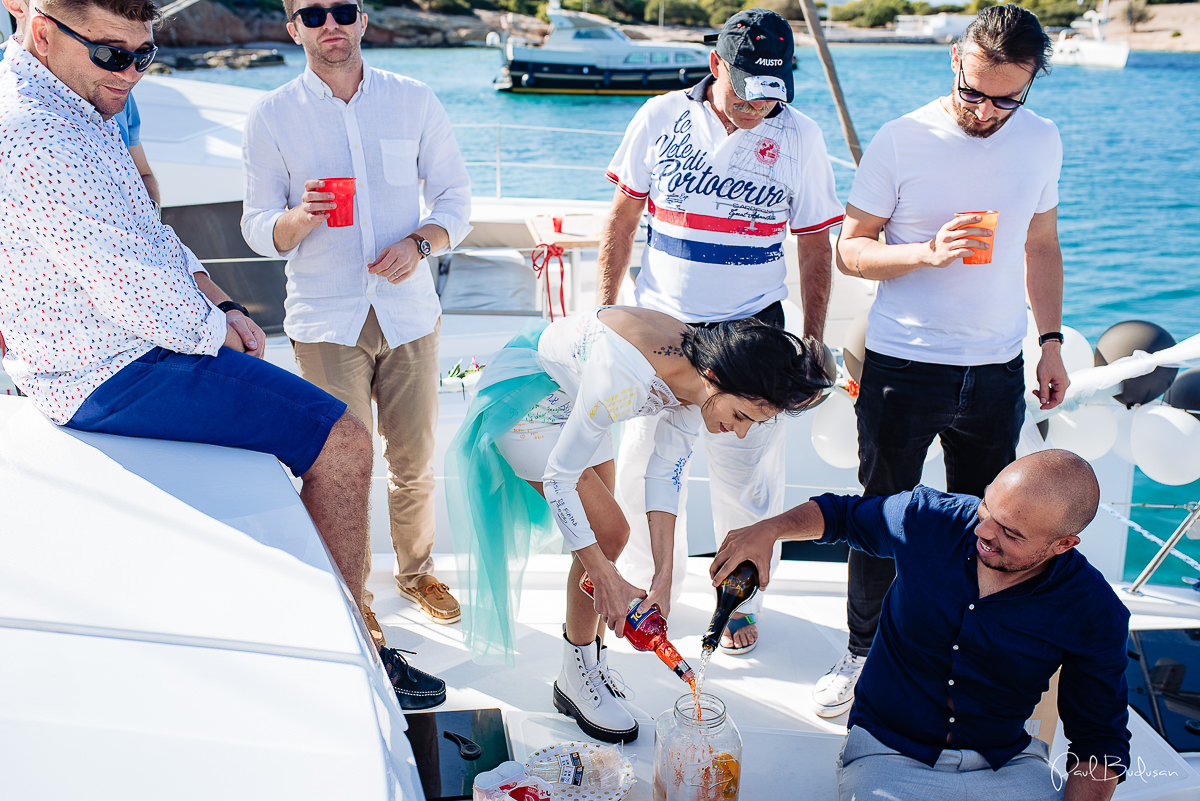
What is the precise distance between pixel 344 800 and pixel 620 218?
6.77 feet

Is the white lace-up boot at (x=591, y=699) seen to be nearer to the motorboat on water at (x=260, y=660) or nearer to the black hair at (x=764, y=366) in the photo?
the motorboat on water at (x=260, y=660)

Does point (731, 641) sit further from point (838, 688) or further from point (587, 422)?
point (587, 422)

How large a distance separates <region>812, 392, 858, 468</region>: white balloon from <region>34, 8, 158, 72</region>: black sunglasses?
8.67 ft

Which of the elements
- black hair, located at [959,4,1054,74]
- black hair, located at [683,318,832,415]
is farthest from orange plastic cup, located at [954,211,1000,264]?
black hair, located at [683,318,832,415]

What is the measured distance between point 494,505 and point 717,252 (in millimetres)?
928

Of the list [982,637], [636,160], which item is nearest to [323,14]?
[636,160]

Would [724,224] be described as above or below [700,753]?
above

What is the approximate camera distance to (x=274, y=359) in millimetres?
4402

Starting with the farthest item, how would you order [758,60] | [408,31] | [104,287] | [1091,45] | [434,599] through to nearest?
1. [1091,45]
2. [408,31]
3. [434,599]
4. [758,60]
5. [104,287]

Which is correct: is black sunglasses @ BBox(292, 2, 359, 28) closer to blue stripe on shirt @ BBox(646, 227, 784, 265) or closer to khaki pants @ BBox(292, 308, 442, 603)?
khaki pants @ BBox(292, 308, 442, 603)

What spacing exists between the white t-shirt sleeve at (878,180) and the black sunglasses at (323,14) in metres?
1.36

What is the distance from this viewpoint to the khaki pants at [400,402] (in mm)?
2566

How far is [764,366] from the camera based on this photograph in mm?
1847

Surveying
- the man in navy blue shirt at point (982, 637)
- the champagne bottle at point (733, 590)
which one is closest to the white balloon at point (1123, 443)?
the man in navy blue shirt at point (982, 637)
